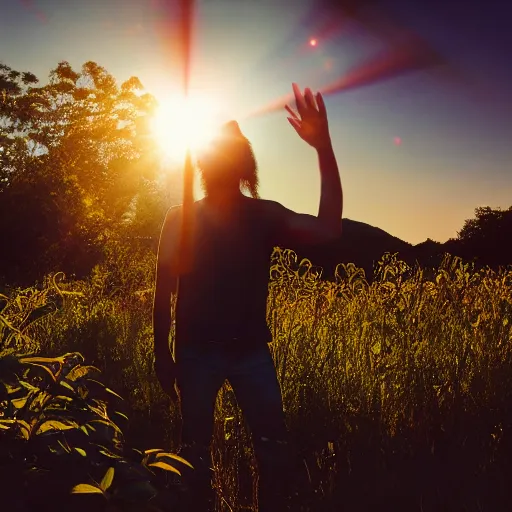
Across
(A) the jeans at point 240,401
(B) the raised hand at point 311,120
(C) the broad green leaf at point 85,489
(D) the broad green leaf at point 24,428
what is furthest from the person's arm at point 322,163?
(C) the broad green leaf at point 85,489

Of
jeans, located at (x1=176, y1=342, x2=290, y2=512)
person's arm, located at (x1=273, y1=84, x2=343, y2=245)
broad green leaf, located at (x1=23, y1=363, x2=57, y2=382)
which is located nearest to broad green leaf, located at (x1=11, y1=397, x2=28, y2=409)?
broad green leaf, located at (x1=23, y1=363, x2=57, y2=382)

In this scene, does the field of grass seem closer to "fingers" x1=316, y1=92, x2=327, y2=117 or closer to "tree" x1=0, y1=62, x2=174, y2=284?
"fingers" x1=316, y1=92, x2=327, y2=117

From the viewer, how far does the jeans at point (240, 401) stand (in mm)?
2338

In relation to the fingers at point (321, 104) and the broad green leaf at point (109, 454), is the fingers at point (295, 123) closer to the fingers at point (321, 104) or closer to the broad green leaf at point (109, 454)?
the fingers at point (321, 104)

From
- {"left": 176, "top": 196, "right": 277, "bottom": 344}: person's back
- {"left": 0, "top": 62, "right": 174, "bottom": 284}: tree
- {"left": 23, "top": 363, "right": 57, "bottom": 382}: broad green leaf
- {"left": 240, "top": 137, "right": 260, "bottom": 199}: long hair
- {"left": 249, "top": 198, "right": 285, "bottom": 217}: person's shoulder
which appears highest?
{"left": 0, "top": 62, "right": 174, "bottom": 284}: tree

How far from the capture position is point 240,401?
244cm

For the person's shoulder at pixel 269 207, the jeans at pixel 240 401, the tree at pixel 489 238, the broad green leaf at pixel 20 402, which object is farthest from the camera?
the tree at pixel 489 238

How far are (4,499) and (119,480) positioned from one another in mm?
198

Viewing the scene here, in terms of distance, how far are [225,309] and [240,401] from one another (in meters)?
0.44

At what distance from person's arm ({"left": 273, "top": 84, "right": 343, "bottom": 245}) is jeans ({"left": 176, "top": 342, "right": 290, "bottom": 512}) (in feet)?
2.01

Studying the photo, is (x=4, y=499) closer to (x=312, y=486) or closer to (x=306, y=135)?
(x=306, y=135)

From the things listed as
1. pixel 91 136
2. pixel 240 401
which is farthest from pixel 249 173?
pixel 91 136

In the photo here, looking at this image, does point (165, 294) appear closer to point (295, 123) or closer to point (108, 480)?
point (295, 123)

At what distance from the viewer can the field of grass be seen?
316cm
